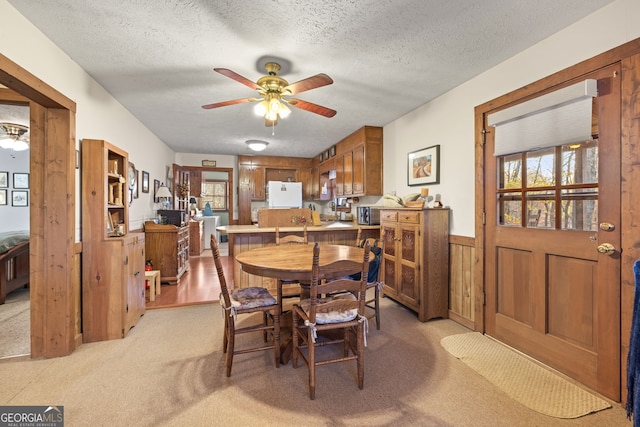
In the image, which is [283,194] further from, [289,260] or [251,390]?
[251,390]

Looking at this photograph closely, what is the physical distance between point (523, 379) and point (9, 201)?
7.82 metres

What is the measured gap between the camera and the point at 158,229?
4.19 m

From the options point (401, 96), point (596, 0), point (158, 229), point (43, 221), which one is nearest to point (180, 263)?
point (158, 229)

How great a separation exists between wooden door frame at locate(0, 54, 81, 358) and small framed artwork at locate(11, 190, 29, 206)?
168 inches

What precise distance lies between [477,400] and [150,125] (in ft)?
16.5

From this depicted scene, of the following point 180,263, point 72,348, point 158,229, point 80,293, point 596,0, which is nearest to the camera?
point 596,0

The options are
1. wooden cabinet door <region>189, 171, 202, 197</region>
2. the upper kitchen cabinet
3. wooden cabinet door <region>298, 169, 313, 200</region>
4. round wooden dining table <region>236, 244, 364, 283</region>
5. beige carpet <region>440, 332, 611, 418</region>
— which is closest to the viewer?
beige carpet <region>440, 332, 611, 418</region>

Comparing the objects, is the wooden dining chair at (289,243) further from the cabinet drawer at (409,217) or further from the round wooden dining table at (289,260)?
the cabinet drawer at (409,217)

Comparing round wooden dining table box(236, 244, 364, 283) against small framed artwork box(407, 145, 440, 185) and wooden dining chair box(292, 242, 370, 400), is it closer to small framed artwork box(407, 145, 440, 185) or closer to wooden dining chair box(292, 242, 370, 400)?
wooden dining chair box(292, 242, 370, 400)

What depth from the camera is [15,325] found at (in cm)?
278

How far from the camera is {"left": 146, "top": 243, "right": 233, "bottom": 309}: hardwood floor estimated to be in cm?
347

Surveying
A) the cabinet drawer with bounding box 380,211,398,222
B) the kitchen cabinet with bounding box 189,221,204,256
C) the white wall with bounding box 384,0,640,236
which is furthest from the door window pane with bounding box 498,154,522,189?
the kitchen cabinet with bounding box 189,221,204,256

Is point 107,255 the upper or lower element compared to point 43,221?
lower

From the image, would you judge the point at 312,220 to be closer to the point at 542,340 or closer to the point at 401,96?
the point at 401,96
